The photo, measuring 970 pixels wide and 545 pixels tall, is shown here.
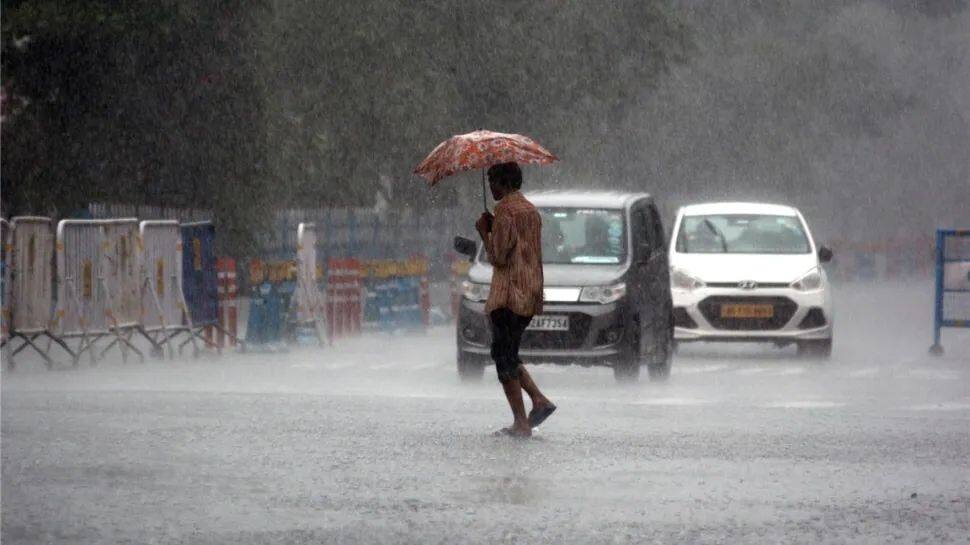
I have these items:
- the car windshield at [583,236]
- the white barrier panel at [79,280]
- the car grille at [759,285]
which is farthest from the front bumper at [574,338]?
the white barrier panel at [79,280]

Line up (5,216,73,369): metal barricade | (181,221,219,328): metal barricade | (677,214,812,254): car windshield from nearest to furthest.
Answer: (5,216,73,369): metal barricade, (181,221,219,328): metal barricade, (677,214,812,254): car windshield

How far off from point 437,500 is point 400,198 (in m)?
36.3

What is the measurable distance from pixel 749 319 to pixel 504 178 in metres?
10.5

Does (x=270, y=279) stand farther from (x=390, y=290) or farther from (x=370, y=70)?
(x=370, y=70)

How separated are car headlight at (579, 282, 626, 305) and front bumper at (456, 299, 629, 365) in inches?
2.0

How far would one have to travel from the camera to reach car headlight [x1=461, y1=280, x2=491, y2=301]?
63.4 feet

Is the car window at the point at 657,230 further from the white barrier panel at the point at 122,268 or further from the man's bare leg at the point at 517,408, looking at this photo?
the man's bare leg at the point at 517,408

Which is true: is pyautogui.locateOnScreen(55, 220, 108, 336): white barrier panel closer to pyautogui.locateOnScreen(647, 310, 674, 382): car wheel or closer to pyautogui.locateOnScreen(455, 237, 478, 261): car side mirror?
pyautogui.locateOnScreen(455, 237, 478, 261): car side mirror

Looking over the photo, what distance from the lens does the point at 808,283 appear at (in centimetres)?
2378

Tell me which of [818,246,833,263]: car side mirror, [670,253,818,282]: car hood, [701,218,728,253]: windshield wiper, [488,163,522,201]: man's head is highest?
[488,163,522,201]: man's head

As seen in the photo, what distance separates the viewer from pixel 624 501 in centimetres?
Result: 1038

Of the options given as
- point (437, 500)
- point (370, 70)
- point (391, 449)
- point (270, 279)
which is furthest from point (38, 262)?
point (370, 70)

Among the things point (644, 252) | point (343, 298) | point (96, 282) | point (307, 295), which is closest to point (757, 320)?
point (644, 252)

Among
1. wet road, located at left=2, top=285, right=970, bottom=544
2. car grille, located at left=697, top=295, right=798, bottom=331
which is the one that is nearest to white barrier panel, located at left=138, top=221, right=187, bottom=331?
wet road, located at left=2, top=285, right=970, bottom=544
